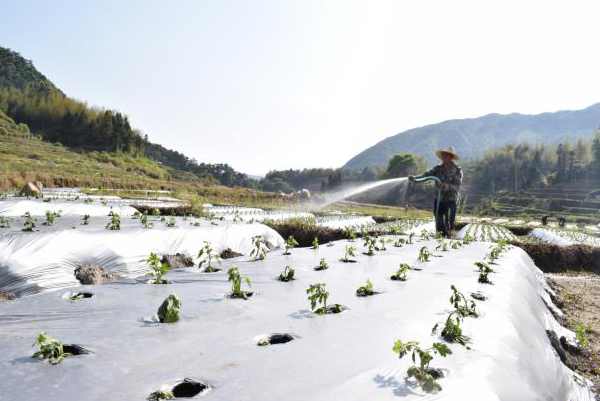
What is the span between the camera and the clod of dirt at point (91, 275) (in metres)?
3.86

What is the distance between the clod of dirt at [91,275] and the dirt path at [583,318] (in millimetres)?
4496

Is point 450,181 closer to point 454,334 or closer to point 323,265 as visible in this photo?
point 323,265

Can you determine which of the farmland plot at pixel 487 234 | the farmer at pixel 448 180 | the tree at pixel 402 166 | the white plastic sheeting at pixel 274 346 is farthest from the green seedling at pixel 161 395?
the tree at pixel 402 166

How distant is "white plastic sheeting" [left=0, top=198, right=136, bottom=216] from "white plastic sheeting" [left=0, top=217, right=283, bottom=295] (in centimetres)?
392

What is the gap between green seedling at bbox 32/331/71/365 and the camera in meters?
1.55

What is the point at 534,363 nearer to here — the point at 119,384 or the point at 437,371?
the point at 437,371

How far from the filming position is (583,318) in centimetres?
466

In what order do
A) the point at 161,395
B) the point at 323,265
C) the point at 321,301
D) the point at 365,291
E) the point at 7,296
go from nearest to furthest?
the point at 161,395 → the point at 321,301 → the point at 365,291 → the point at 7,296 → the point at 323,265

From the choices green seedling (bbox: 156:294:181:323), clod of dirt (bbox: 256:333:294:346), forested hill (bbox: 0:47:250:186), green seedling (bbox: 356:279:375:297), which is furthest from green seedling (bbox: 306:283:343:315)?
forested hill (bbox: 0:47:250:186)

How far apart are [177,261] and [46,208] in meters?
7.35

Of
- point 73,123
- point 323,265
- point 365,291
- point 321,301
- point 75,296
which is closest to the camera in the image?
point 321,301

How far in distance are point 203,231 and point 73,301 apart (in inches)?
143

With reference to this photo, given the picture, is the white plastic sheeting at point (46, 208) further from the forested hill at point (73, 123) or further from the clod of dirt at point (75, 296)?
the forested hill at point (73, 123)

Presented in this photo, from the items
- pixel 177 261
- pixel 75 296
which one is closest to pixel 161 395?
pixel 75 296
